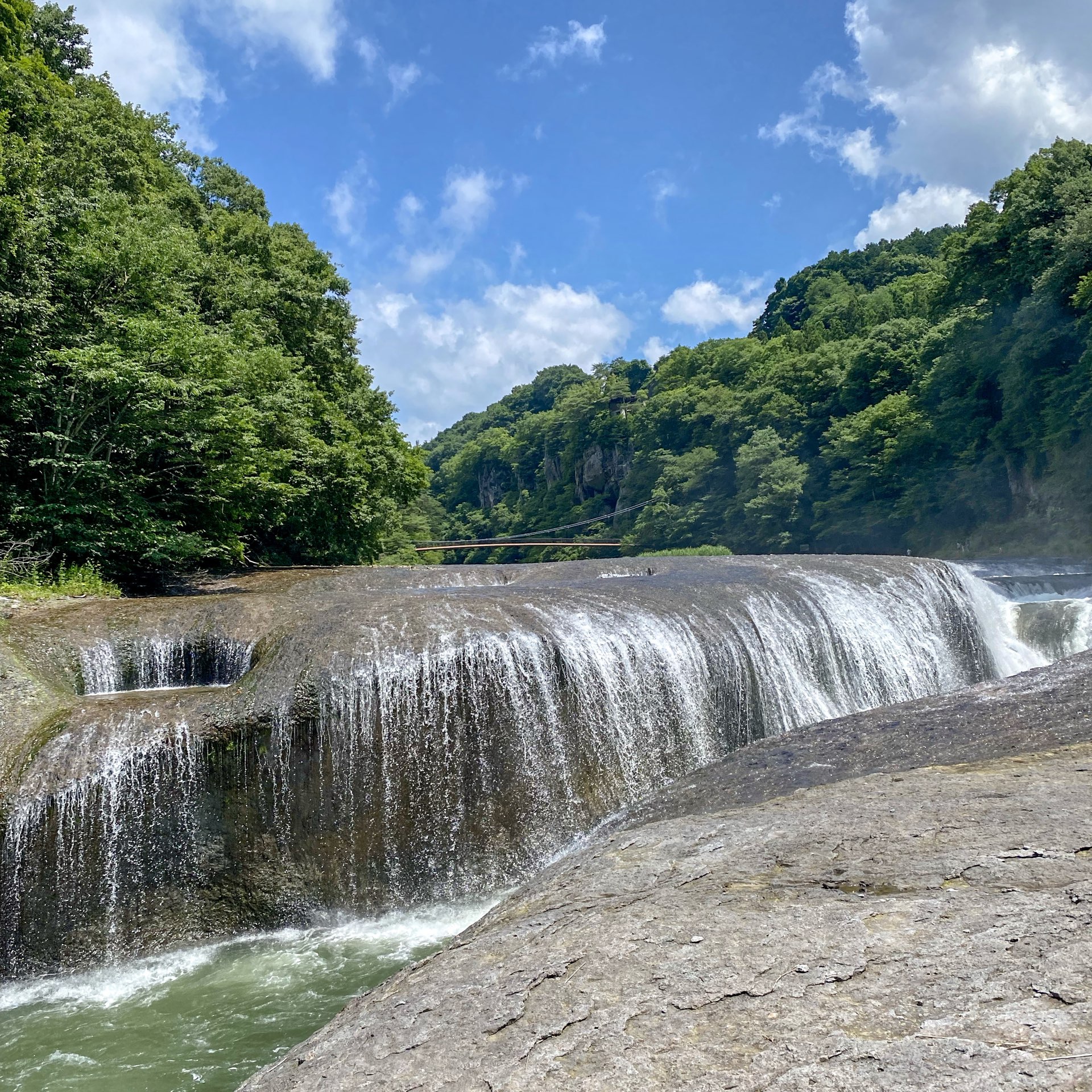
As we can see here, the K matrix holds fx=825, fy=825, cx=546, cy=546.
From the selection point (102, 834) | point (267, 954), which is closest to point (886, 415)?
point (267, 954)

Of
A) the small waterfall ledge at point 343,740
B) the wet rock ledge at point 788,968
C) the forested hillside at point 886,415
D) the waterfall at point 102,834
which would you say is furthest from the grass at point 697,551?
the wet rock ledge at point 788,968

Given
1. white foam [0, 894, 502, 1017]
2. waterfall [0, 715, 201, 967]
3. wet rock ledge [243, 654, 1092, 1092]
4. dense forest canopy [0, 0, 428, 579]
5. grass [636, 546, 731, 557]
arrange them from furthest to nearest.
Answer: grass [636, 546, 731, 557]
dense forest canopy [0, 0, 428, 579]
waterfall [0, 715, 201, 967]
white foam [0, 894, 502, 1017]
wet rock ledge [243, 654, 1092, 1092]

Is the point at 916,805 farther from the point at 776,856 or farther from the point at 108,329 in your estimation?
the point at 108,329

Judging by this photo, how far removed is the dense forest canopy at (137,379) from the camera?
12.2 meters

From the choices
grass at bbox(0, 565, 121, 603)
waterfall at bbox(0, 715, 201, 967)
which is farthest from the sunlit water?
grass at bbox(0, 565, 121, 603)

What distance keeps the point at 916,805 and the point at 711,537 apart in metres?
49.1

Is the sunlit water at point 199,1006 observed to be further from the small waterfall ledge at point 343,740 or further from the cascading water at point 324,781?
the small waterfall ledge at point 343,740

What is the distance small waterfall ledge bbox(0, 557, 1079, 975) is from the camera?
7.12 m

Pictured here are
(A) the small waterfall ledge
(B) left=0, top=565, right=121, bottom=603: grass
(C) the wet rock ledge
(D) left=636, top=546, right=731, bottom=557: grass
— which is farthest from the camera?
(D) left=636, top=546, right=731, bottom=557: grass

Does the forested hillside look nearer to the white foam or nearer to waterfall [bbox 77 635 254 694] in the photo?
waterfall [bbox 77 635 254 694]

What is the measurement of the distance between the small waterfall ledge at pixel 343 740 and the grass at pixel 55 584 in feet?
3.35

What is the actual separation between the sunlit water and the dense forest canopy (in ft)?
23.4

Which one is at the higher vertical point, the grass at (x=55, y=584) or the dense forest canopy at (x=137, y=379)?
the dense forest canopy at (x=137, y=379)

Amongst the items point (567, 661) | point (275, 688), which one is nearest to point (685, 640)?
point (567, 661)
